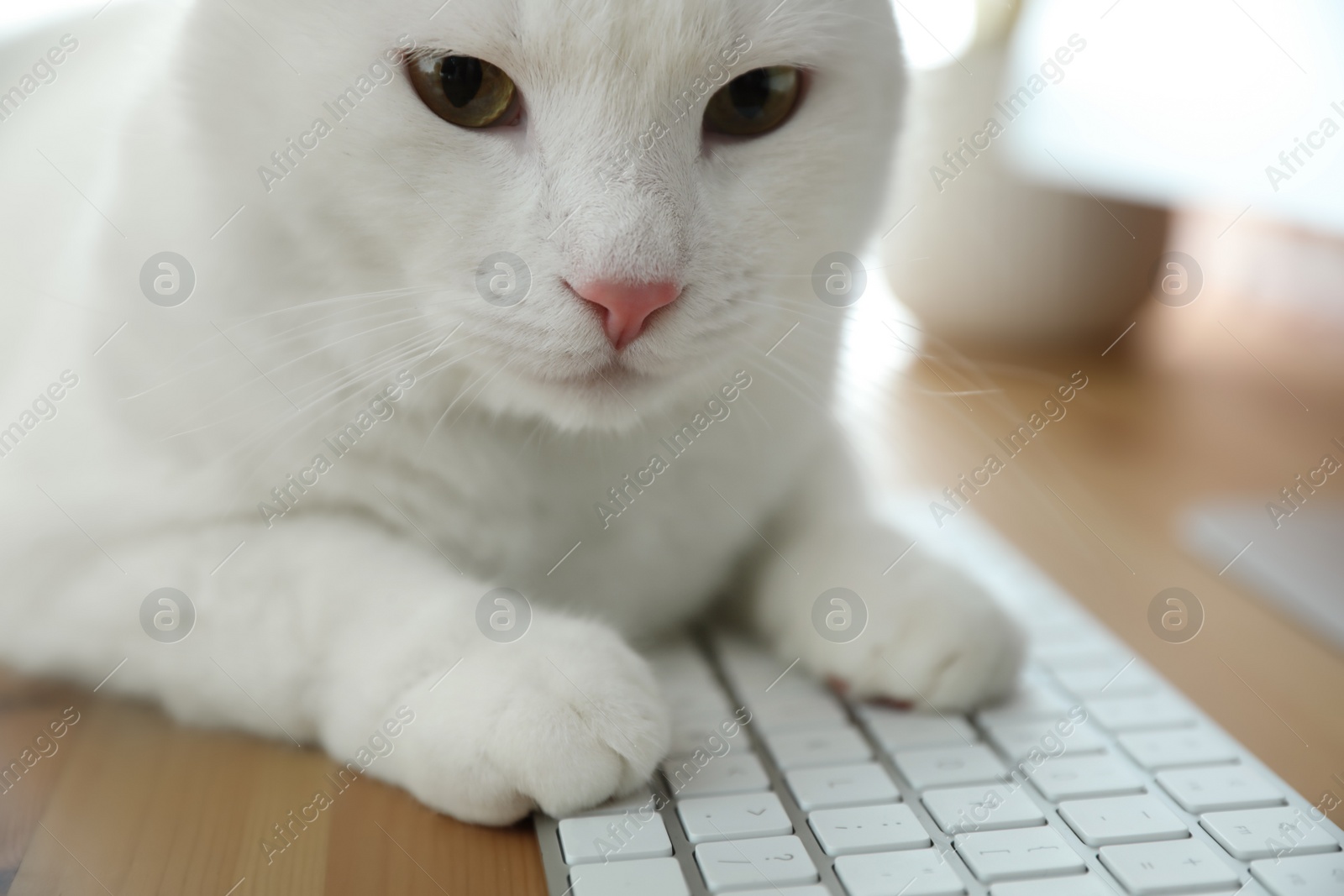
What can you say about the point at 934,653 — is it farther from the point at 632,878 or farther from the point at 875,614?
the point at 632,878

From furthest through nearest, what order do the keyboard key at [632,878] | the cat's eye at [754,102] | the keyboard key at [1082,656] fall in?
the keyboard key at [1082,656]
the cat's eye at [754,102]
the keyboard key at [632,878]

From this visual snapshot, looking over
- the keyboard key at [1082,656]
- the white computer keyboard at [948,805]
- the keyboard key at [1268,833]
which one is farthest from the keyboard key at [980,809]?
the keyboard key at [1082,656]

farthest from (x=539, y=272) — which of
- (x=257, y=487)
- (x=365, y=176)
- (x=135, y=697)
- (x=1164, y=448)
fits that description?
(x=1164, y=448)

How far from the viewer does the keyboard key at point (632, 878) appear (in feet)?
1.82

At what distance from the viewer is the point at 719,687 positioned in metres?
0.82

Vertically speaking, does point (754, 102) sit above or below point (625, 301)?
above

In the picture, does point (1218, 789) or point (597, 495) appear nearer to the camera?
point (1218, 789)

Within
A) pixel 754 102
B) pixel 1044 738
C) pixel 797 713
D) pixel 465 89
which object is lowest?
pixel 797 713

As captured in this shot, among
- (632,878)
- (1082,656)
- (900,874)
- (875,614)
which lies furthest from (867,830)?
(1082,656)

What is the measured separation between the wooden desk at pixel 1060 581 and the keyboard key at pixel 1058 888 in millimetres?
204

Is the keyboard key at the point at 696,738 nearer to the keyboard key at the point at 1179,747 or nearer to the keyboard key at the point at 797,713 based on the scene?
the keyboard key at the point at 797,713

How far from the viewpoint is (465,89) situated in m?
0.70

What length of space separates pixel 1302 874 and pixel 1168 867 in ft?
0.25

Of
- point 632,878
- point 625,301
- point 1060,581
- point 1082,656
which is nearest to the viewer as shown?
point 632,878
